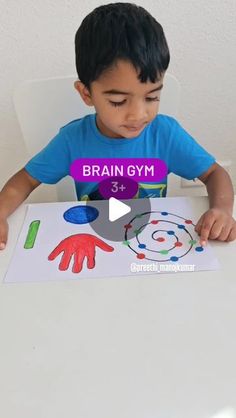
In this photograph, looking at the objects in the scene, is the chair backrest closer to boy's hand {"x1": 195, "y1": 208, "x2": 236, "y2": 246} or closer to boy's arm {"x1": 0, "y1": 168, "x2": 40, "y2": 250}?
boy's arm {"x1": 0, "y1": 168, "x2": 40, "y2": 250}

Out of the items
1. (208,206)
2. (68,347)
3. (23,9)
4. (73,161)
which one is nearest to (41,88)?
(73,161)

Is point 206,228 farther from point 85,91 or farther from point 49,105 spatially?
point 49,105

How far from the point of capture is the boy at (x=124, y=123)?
1.95 ft

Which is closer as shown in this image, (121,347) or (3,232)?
(121,347)

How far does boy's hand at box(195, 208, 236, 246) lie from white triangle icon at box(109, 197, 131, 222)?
12 cm

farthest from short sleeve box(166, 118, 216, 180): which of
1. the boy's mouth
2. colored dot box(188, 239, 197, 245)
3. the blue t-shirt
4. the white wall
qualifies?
the white wall

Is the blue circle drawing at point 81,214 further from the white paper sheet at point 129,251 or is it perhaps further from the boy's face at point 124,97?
the boy's face at point 124,97

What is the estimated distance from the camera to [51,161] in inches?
30.6

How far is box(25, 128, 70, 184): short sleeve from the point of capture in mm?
769

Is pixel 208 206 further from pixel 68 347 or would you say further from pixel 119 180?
pixel 68 347

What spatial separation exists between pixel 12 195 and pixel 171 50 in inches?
23.2

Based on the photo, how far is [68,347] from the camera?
41 cm

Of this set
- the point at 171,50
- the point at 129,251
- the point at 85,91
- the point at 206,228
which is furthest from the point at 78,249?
the point at 171,50

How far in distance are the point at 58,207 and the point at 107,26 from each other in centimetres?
29
